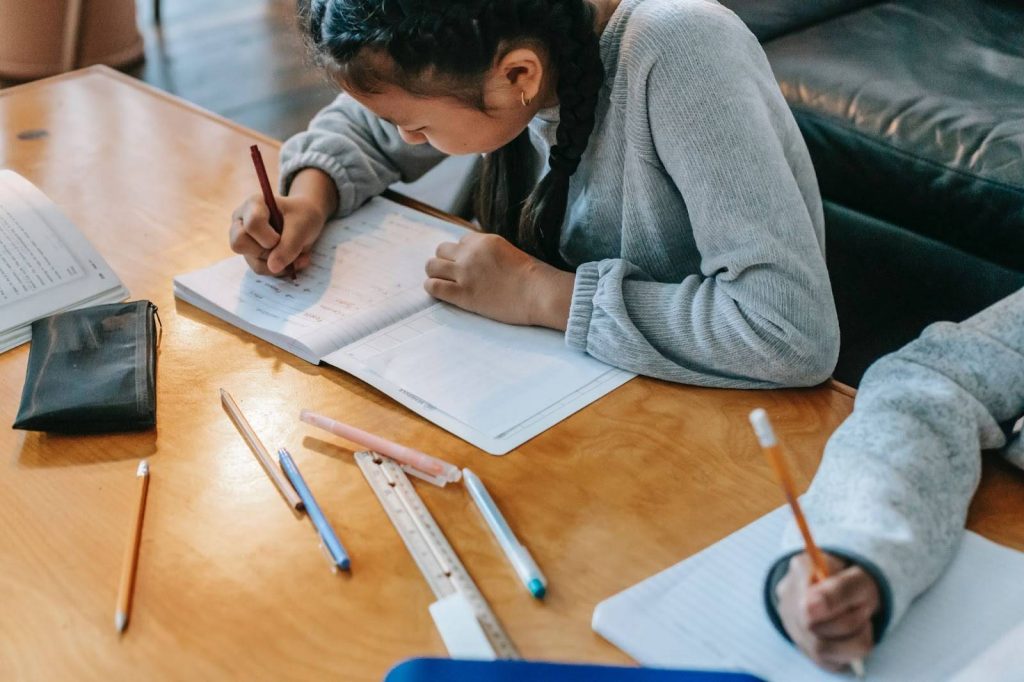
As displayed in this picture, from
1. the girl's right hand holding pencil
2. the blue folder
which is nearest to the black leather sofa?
the girl's right hand holding pencil

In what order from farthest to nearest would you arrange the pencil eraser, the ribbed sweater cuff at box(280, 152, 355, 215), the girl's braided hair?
the ribbed sweater cuff at box(280, 152, 355, 215)
the girl's braided hair
the pencil eraser

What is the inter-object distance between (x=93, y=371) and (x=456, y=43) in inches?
16.4

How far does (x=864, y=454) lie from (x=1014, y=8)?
163 centimetres

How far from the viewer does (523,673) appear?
60cm

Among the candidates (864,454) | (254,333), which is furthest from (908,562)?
(254,333)

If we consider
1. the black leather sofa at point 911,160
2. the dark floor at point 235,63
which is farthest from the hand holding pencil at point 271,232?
the dark floor at point 235,63

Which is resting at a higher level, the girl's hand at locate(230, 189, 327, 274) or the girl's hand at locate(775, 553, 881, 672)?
the girl's hand at locate(775, 553, 881, 672)

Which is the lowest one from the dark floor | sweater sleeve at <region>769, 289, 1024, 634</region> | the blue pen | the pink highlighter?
the dark floor

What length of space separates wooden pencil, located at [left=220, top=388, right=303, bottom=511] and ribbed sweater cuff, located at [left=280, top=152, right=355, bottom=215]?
374 mm

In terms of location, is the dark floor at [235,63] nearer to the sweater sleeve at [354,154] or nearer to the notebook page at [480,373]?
the sweater sleeve at [354,154]

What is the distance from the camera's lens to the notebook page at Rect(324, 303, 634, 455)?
85 cm

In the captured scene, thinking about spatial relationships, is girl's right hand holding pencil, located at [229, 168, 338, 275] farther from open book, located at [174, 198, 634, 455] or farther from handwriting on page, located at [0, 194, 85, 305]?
handwriting on page, located at [0, 194, 85, 305]

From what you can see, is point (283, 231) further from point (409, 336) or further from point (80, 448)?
point (80, 448)

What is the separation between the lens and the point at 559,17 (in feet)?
3.04
